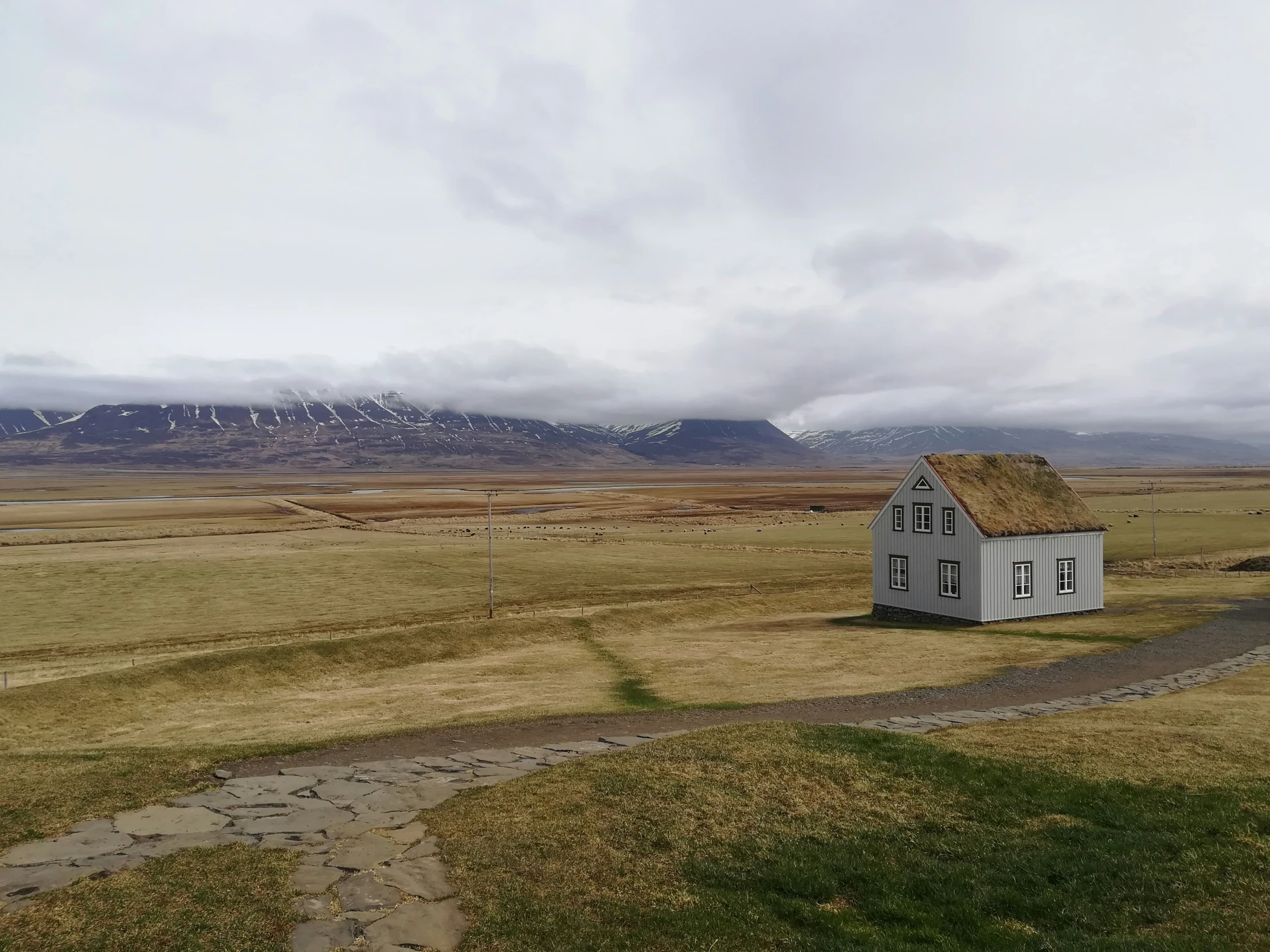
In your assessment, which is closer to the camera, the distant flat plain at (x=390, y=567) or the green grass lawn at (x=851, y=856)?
the green grass lawn at (x=851, y=856)

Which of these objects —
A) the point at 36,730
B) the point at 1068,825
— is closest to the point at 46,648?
the point at 36,730

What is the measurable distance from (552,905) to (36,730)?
71.5 feet

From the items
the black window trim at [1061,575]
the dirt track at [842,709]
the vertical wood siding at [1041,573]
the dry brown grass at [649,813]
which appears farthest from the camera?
the black window trim at [1061,575]

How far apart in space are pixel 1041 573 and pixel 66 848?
4480cm

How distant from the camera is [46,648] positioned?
39.5 meters

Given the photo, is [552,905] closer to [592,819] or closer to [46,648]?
[592,819]

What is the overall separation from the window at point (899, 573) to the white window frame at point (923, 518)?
195cm

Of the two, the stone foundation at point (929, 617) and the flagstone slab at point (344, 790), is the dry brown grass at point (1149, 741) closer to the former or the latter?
the flagstone slab at point (344, 790)

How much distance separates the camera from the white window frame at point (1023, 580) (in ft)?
144

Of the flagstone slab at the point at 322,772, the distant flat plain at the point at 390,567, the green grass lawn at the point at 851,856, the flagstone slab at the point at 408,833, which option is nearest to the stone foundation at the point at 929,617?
the distant flat plain at the point at 390,567

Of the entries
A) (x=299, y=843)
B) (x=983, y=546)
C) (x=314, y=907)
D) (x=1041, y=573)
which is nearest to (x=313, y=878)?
(x=314, y=907)

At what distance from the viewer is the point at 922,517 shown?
154 ft

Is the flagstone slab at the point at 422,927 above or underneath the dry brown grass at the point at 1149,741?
above

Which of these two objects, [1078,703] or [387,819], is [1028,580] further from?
[387,819]
